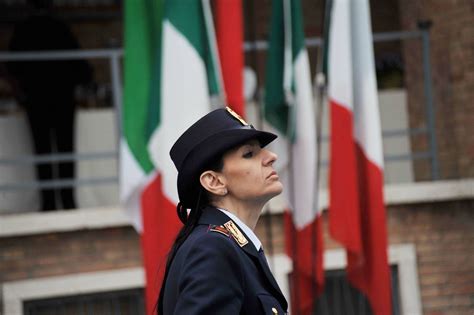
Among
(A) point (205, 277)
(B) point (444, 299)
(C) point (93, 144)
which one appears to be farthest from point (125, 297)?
(A) point (205, 277)

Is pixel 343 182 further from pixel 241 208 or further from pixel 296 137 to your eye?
pixel 241 208

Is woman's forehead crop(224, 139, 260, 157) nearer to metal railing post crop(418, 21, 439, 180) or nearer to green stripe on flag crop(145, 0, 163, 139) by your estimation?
green stripe on flag crop(145, 0, 163, 139)

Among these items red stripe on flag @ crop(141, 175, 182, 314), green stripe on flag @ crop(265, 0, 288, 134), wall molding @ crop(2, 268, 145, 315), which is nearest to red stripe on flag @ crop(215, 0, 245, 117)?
green stripe on flag @ crop(265, 0, 288, 134)

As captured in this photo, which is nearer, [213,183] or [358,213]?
[213,183]

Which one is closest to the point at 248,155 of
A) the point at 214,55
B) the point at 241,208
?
the point at 241,208

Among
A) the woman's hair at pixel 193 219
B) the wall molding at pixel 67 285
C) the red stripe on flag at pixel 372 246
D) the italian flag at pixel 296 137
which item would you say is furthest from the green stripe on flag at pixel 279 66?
the woman's hair at pixel 193 219

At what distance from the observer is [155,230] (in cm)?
697

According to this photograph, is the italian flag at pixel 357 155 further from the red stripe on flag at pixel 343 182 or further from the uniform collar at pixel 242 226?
the uniform collar at pixel 242 226

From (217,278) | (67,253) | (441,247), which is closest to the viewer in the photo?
(217,278)

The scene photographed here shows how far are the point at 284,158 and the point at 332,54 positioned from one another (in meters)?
0.75

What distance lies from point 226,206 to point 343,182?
4175mm

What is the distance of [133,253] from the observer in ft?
26.3

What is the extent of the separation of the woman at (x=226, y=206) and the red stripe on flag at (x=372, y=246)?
4108 mm

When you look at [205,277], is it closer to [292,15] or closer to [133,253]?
[292,15]
